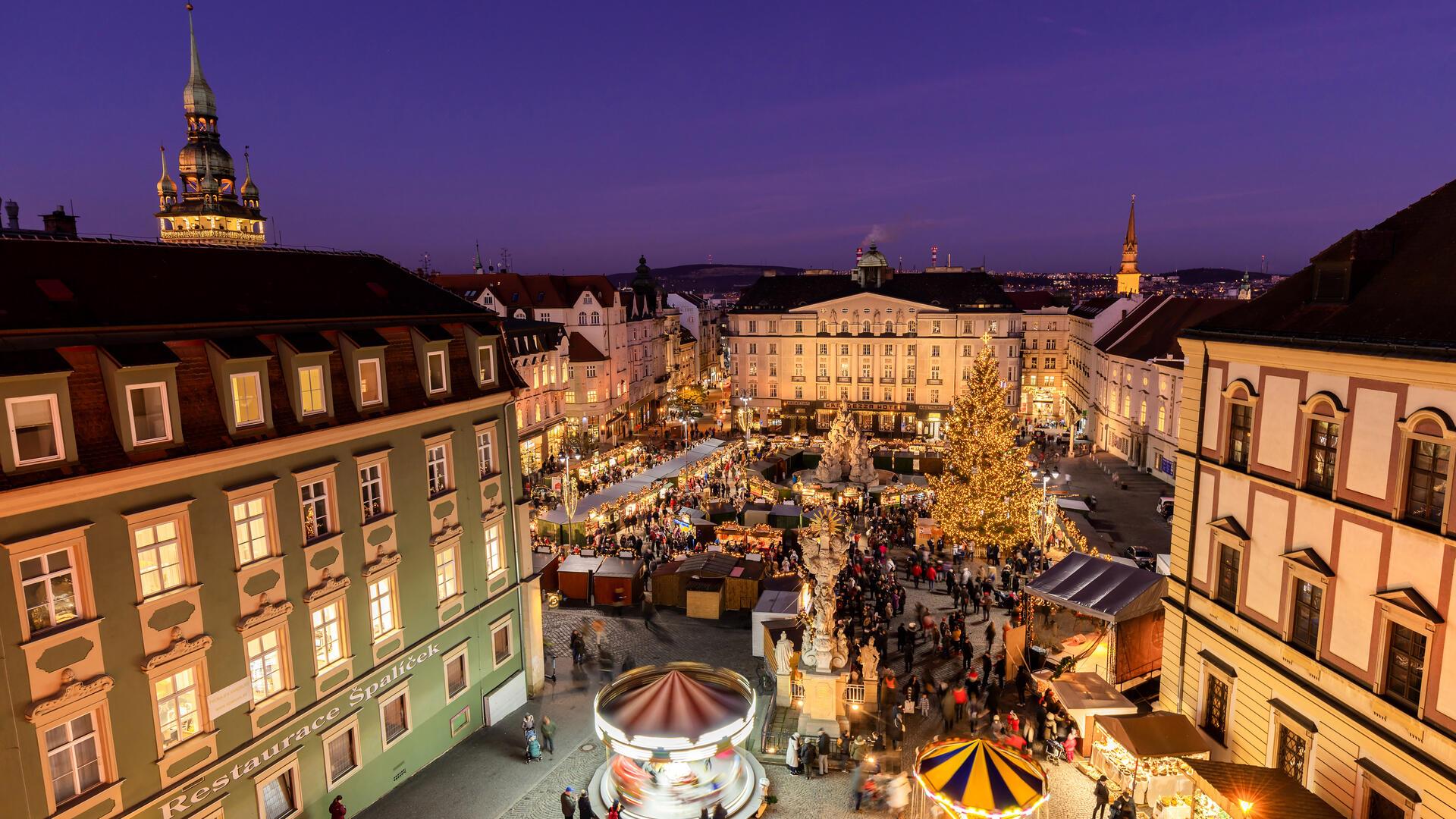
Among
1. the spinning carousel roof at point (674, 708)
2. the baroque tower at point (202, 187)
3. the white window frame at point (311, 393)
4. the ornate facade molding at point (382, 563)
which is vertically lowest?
the spinning carousel roof at point (674, 708)

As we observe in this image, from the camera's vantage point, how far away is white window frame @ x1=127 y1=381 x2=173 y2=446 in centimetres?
1247

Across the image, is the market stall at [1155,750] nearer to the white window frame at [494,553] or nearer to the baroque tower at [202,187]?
the white window frame at [494,553]

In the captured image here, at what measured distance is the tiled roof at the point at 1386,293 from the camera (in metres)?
12.8

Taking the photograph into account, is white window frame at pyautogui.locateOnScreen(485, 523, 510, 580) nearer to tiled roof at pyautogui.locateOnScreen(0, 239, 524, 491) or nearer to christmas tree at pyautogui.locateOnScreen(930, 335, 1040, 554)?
tiled roof at pyautogui.locateOnScreen(0, 239, 524, 491)

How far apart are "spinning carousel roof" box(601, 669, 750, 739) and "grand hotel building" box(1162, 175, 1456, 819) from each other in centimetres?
1058

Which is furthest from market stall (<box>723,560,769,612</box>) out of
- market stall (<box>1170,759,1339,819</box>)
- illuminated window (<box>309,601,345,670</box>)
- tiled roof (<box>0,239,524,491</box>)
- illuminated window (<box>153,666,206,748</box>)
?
illuminated window (<box>153,666,206,748</box>)

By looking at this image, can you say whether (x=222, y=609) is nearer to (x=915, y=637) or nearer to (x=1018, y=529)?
(x=915, y=637)

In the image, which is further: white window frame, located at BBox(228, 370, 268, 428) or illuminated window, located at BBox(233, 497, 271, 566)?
illuminated window, located at BBox(233, 497, 271, 566)

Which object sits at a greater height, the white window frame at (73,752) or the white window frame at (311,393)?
the white window frame at (311,393)

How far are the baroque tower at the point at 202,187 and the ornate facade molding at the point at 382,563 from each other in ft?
190

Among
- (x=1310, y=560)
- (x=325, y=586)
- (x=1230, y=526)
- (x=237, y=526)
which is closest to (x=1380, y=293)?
(x=1310, y=560)

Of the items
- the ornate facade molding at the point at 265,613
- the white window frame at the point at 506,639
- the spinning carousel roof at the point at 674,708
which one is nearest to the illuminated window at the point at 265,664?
the ornate facade molding at the point at 265,613

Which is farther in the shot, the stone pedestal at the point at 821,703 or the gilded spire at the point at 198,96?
the gilded spire at the point at 198,96

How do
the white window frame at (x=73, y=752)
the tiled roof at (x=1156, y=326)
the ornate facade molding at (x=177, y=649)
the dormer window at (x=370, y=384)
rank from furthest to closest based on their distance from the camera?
1. the tiled roof at (x=1156, y=326)
2. the dormer window at (x=370, y=384)
3. the ornate facade molding at (x=177, y=649)
4. the white window frame at (x=73, y=752)
